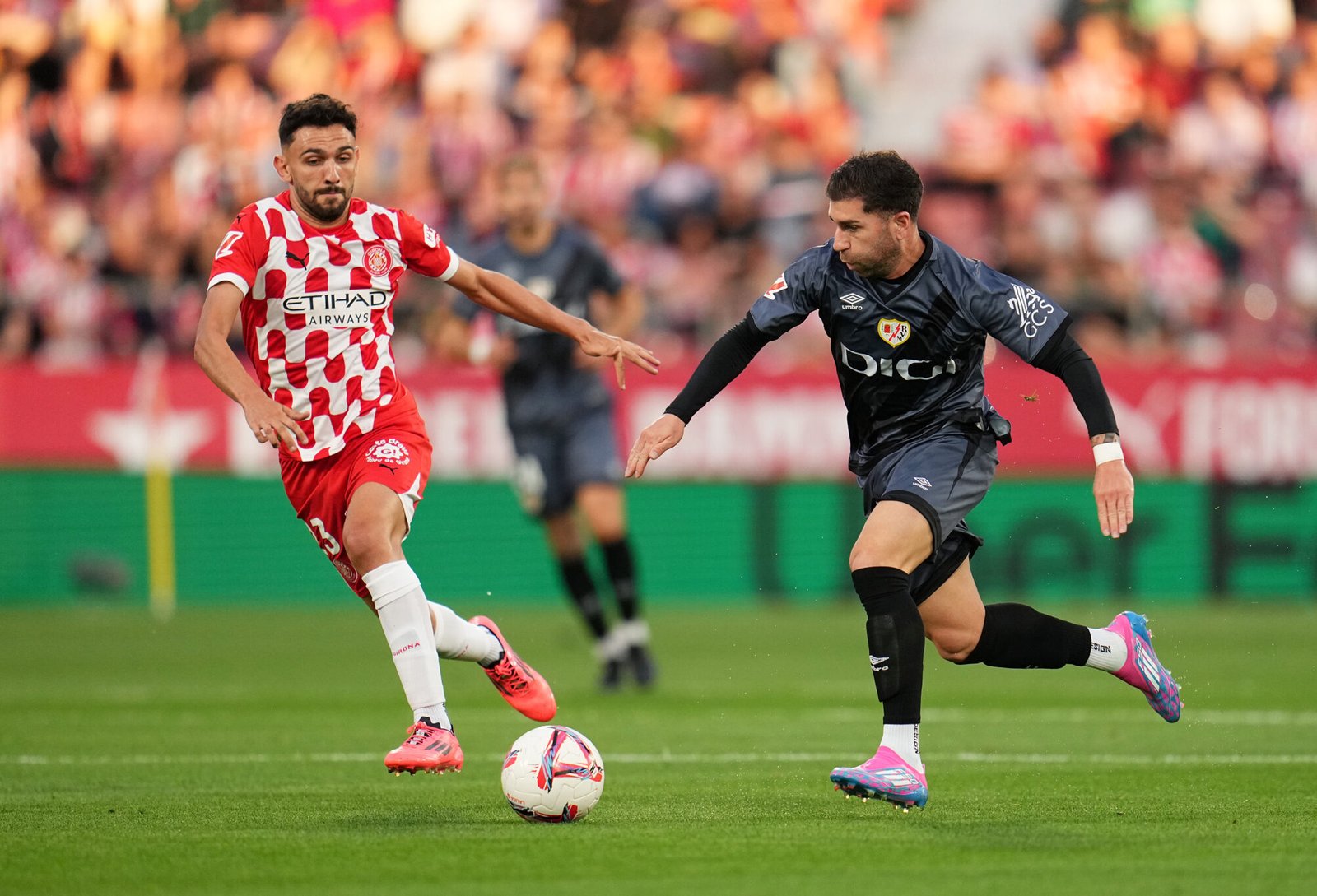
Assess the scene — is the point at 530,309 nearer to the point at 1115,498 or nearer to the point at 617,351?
the point at 617,351

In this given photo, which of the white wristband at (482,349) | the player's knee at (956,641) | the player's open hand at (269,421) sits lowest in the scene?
the player's knee at (956,641)

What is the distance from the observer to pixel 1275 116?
19.0m

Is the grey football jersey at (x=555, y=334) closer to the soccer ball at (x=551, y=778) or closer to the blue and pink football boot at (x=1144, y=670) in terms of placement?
the blue and pink football boot at (x=1144, y=670)

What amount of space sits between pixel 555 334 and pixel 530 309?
163 inches

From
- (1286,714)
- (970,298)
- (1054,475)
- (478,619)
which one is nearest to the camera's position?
(970,298)

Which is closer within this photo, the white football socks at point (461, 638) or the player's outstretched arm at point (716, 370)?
the player's outstretched arm at point (716, 370)

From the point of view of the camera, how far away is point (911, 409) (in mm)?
6961

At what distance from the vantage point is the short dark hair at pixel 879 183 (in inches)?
260

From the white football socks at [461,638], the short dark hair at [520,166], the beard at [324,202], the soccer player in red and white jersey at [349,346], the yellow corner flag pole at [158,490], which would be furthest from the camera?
the yellow corner flag pole at [158,490]

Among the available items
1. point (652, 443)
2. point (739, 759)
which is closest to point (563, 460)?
Answer: point (739, 759)

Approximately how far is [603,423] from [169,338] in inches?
288

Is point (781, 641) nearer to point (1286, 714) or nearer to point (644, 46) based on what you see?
point (1286, 714)

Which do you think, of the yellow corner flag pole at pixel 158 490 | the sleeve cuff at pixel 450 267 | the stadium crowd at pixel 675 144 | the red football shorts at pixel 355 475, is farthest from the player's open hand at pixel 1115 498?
the yellow corner flag pole at pixel 158 490

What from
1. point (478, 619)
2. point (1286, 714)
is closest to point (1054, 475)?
point (1286, 714)
